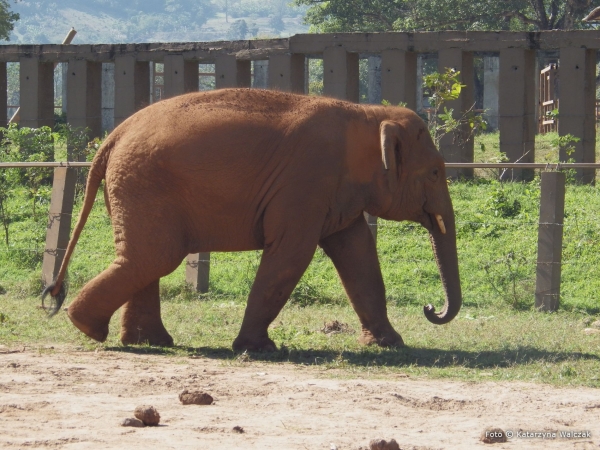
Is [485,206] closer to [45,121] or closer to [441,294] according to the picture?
[441,294]

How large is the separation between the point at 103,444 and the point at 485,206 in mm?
10077

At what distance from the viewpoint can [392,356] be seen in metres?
7.77

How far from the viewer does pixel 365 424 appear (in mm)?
5383

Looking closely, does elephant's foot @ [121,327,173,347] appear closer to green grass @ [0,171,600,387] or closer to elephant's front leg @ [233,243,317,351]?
green grass @ [0,171,600,387]

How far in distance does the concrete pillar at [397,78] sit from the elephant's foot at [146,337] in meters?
10.3

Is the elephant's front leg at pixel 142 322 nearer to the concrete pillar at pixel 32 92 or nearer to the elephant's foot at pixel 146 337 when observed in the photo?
the elephant's foot at pixel 146 337

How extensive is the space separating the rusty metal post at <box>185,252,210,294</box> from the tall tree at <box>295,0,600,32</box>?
20940 millimetres

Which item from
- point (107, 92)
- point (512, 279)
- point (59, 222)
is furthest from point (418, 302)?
point (107, 92)

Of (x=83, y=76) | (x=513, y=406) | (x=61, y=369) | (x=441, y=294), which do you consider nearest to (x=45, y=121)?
(x=83, y=76)

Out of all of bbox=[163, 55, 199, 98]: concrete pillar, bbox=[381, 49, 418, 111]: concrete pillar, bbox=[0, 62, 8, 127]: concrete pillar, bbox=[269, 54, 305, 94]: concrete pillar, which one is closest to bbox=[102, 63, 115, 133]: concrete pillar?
bbox=[0, 62, 8, 127]: concrete pillar

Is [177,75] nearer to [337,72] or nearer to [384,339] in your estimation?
[337,72]

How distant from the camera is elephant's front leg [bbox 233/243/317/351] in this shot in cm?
783

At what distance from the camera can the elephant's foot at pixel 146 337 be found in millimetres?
8258

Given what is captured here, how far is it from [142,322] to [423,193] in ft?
8.37
